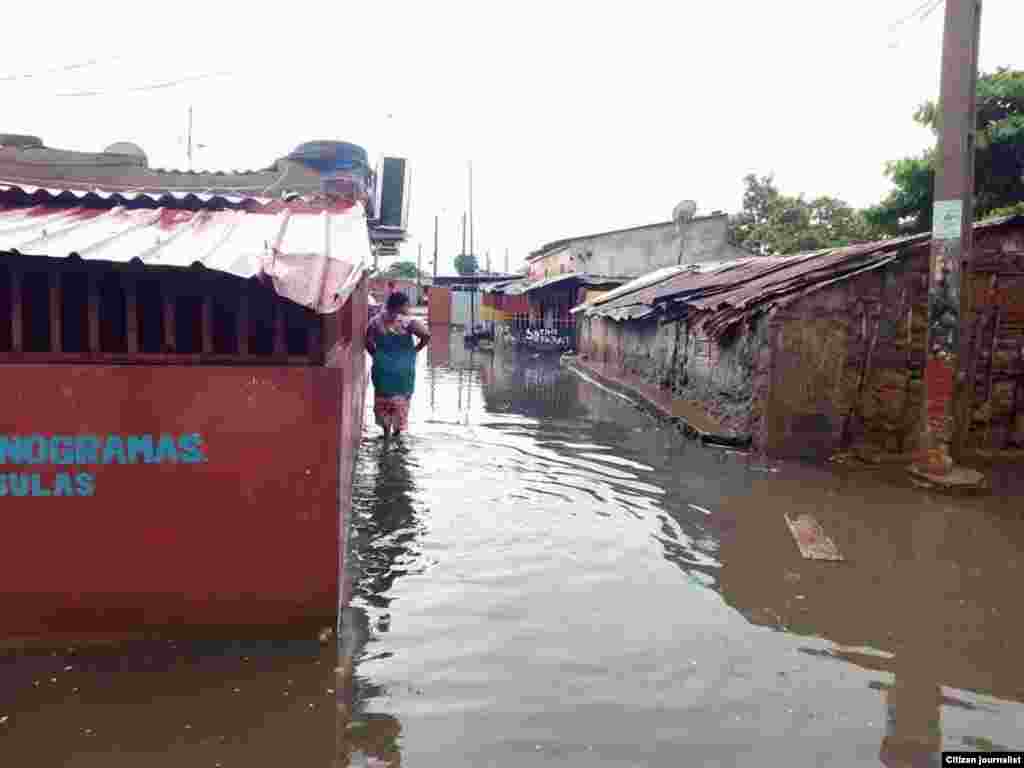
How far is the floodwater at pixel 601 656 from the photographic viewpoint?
137 inches

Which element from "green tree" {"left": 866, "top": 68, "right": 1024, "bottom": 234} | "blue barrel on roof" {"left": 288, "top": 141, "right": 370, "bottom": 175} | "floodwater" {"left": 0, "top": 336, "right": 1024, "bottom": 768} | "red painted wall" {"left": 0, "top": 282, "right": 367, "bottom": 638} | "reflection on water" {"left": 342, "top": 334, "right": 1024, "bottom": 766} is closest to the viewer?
"floodwater" {"left": 0, "top": 336, "right": 1024, "bottom": 768}

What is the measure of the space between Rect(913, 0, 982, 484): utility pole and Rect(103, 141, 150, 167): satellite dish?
10.00 m

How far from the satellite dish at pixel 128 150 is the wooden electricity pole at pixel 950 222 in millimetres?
9994

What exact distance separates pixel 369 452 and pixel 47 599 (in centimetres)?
565

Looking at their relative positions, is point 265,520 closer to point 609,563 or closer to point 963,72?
point 609,563

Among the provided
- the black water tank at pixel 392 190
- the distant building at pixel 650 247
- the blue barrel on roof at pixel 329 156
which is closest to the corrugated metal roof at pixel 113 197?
the blue barrel on roof at pixel 329 156

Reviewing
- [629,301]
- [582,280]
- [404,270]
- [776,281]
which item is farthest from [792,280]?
[404,270]

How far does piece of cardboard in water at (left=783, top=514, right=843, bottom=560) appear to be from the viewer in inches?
237

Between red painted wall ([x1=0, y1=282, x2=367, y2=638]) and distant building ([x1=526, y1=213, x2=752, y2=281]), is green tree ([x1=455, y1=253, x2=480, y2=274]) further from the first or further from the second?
red painted wall ([x1=0, y1=282, x2=367, y2=638])

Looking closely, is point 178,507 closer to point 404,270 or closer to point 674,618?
point 674,618

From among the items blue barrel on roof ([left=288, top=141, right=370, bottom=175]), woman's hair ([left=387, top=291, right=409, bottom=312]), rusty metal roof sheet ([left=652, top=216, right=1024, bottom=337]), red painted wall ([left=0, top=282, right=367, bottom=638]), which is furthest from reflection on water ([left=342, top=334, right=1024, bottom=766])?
blue barrel on roof ([left=288, top=141, right=370, bottom=175])

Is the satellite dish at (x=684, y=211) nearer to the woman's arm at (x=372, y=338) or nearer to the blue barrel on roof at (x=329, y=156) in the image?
the blue barrel on roof at (x=329, y=156)

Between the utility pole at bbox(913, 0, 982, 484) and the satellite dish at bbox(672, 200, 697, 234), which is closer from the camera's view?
the utility pole at bbox(913, 0, 982, 484)

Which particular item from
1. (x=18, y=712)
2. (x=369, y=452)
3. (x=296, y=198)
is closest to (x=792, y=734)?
(x=18, y=712)
